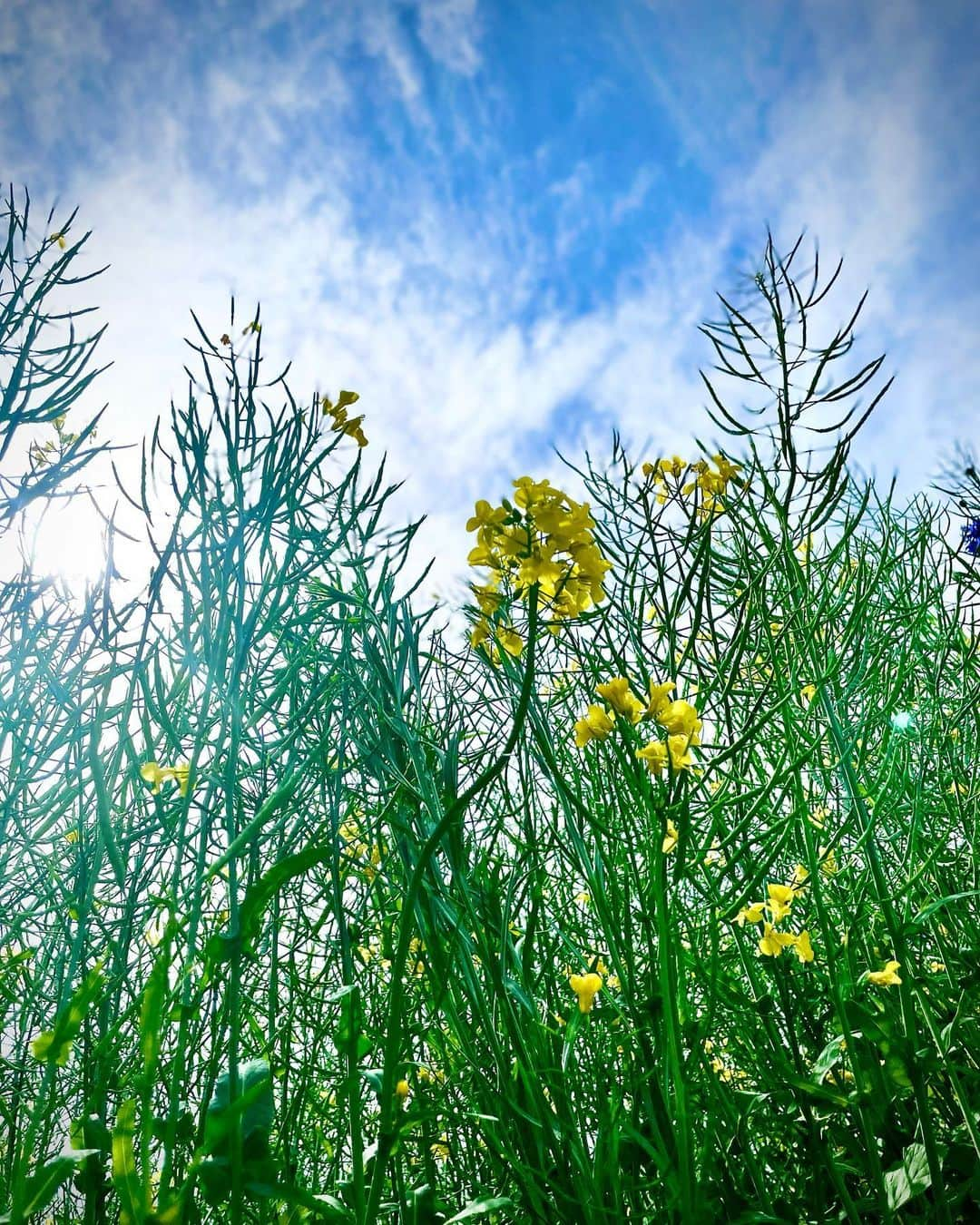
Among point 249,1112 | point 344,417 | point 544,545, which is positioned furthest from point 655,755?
point 344,417

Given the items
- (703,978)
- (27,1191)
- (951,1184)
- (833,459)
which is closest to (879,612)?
(833,459)

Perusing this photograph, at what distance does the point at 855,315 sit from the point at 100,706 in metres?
1.35

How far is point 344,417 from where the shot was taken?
4.40 ft

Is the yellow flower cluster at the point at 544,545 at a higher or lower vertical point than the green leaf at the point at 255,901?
higher

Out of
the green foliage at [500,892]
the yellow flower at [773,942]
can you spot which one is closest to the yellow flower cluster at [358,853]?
the green foliage at [500,892]

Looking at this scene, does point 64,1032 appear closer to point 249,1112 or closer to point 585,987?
point 249,1112

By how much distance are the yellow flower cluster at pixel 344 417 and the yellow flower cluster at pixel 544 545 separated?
1.52 feet

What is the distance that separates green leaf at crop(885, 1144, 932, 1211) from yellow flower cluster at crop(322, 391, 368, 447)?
135cm

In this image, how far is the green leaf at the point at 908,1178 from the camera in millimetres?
926

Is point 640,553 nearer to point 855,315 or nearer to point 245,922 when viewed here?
point 855,315

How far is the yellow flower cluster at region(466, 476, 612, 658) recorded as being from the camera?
0.91m

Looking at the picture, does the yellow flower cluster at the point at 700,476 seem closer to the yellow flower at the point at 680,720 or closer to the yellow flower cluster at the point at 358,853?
the yellow flower at the point at 680,720

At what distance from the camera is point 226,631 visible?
936 millimetres

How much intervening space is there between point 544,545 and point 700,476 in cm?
69
